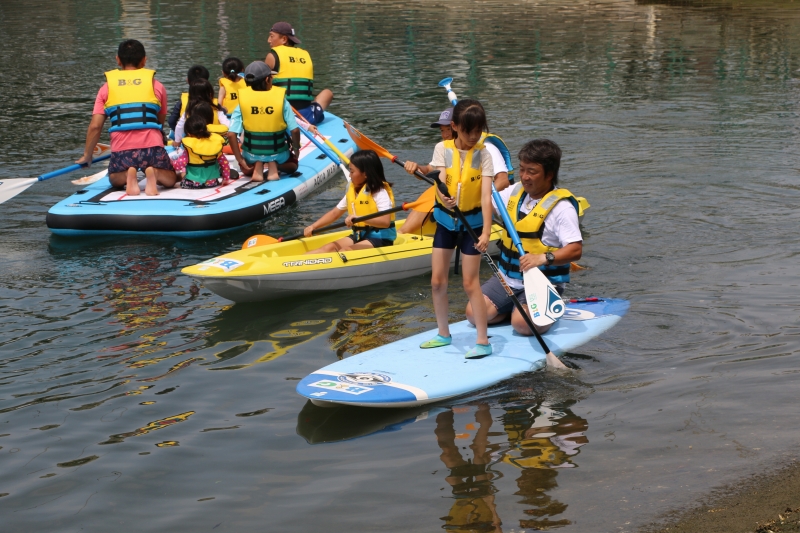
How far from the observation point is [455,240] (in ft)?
17.7

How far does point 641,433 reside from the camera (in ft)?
15.7

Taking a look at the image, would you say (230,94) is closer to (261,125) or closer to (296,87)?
(296,87)

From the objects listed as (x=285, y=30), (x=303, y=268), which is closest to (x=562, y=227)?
(x=303, y=268)

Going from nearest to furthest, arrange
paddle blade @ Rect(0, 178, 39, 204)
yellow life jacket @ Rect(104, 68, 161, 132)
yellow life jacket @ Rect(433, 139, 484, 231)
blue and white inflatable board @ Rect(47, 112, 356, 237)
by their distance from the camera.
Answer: yellow life jacket @ Rect(433, 139, 484, 231), blue and white inflatable board @ Rect(47, 112, 356, 237), yellow life jacket @ Rect(104, 68, 161, 132), paddle blade @ Rect(0, 178, 39, 204)

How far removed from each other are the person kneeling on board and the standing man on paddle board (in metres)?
4.39

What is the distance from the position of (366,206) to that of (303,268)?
71 cm

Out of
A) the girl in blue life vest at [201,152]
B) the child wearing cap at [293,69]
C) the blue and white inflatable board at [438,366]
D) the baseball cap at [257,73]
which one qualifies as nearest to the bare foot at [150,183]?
the girl in blue life vest at [201,152]

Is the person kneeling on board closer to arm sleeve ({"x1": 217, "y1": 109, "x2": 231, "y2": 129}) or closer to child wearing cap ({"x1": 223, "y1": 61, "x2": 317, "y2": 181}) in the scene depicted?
child wearing cap ({"x1": 223, "y1": 61, "x2": 317, "y2": 181})

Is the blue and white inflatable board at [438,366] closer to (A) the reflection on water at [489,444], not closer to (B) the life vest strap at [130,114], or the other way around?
(A) the reflection on water at [489,444]

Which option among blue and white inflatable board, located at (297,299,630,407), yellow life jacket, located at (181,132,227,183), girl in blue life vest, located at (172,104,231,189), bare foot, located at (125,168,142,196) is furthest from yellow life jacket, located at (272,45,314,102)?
blue and white inflatable board, located at (297,299,630,407)

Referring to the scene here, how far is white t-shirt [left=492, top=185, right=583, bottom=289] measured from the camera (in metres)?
5.47

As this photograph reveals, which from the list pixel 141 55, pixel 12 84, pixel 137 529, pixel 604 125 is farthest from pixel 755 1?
pixel 137 529

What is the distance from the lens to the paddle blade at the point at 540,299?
5.52m

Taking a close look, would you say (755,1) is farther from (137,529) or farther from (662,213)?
(137,529)
